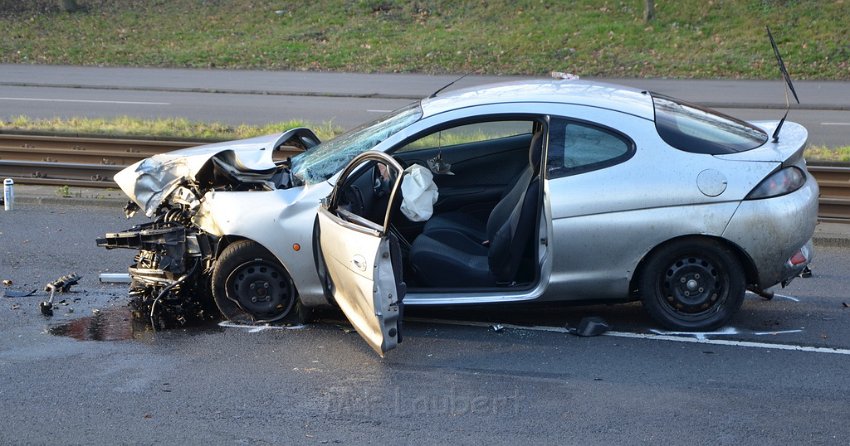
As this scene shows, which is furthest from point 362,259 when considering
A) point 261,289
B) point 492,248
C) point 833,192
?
point 833,192

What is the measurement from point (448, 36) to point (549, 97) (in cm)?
2105

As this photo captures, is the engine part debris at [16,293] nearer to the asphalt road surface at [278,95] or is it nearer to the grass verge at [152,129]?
the grass verge at [152,129]

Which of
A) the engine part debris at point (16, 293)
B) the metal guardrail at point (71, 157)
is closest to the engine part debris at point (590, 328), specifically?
the engine part debris at point (16, 293)

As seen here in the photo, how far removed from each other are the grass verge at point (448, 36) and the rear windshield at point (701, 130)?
54.4ft

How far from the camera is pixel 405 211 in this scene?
627cm

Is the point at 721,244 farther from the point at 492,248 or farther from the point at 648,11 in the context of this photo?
the point at 648,11

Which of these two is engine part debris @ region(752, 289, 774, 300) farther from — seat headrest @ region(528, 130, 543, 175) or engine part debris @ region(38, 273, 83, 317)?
engine part debris @ region(38, 273, 83, 317)

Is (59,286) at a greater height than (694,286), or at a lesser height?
lesser

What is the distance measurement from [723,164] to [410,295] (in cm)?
221

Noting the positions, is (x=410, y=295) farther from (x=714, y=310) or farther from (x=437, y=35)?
(x=437, y=35)

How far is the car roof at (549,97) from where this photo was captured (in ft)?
20.7

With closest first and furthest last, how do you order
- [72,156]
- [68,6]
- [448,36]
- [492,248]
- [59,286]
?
1. [492,248]
2. [59,286]
3. [72,156]
4. [448,36]
5. [68,6]

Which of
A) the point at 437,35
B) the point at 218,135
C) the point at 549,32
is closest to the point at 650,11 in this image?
the point at 549,32

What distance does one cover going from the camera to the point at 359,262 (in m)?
5.57
